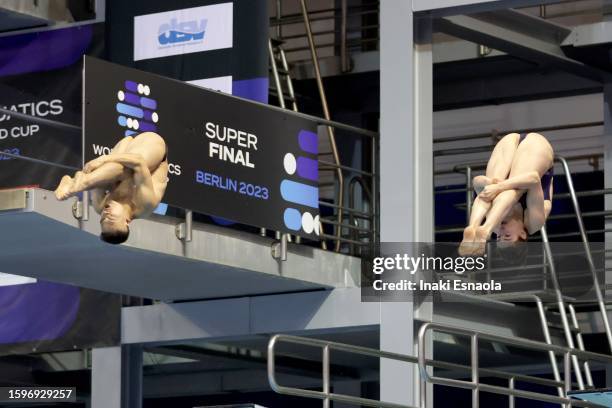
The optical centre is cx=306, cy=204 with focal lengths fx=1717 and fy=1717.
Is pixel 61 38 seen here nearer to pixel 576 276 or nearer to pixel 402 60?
pixel 402 60

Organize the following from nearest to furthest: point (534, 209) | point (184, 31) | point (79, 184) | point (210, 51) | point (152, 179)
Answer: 1. point (534, 209)
2. point (79, 184)
3. point (152, 179)
4. point (210, 51)
5. point (184, 31)

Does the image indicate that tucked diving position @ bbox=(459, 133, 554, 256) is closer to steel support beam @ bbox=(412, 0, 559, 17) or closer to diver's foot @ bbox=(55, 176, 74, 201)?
diver's foot @ bbox=(55, 176, 74, 201)

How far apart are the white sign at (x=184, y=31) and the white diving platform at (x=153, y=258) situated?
6.73 ft

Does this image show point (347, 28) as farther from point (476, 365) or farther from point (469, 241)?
point (469, 241)

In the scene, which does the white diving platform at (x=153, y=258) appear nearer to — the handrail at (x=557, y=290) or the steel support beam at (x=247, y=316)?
the steel support beam at (x=247, y=316)

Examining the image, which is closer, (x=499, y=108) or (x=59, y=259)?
(x=59, y=259)

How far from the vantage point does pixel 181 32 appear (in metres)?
14.7

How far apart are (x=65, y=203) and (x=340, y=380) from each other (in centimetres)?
642

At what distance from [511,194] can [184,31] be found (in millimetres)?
6755

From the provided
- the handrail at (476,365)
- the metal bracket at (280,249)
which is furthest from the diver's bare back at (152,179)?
the metal bracket at (280,249)

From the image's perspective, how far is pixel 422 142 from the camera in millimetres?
13367

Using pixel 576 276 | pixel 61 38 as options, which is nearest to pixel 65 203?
pixel 61 38

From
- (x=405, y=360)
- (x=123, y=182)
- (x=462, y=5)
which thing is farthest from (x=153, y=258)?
(x=123, y=182)

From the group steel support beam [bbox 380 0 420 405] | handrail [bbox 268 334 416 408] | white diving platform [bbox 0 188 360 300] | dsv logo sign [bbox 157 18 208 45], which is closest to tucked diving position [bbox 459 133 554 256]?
handrail [bbox 268 334 416 408]
